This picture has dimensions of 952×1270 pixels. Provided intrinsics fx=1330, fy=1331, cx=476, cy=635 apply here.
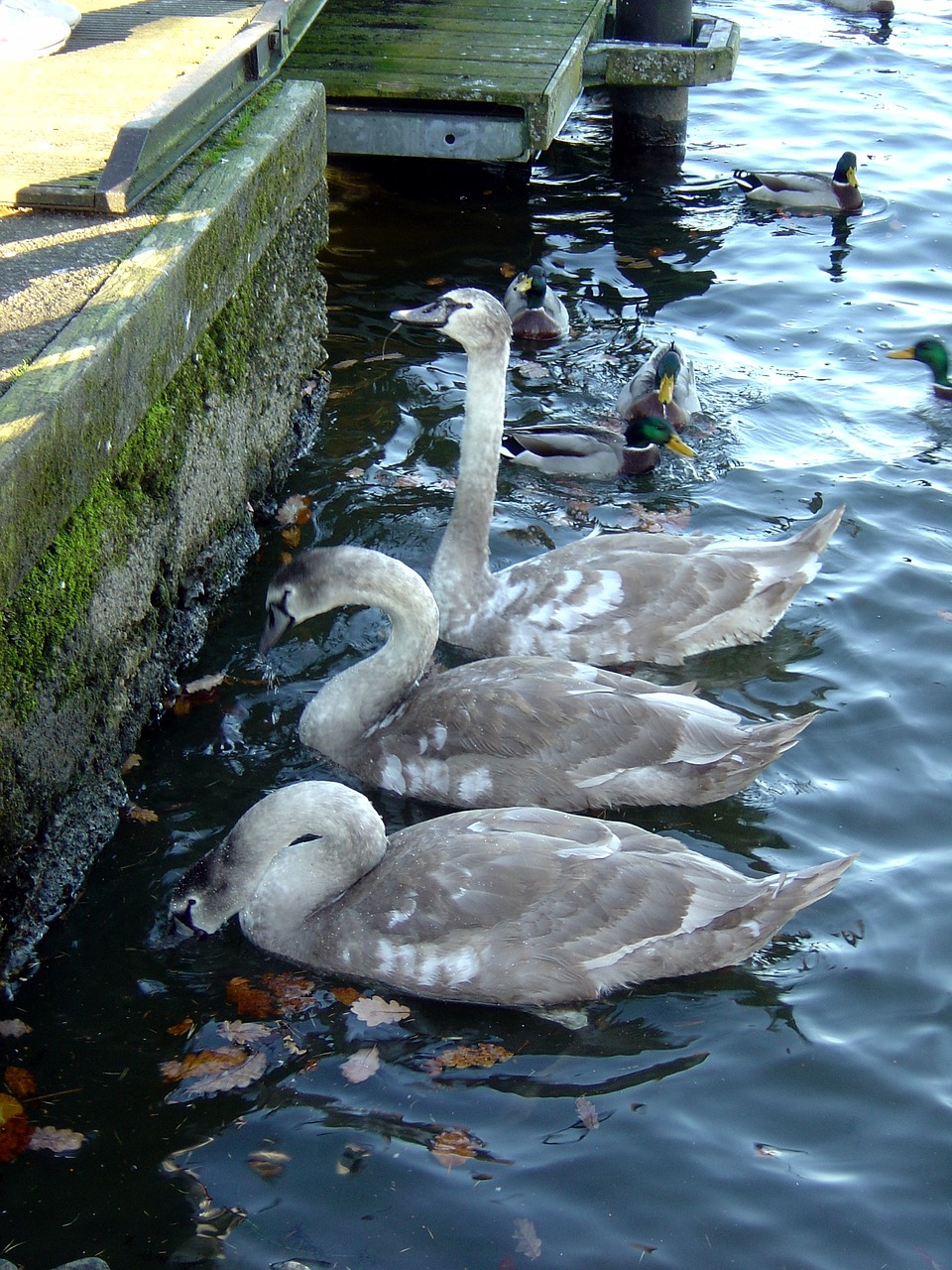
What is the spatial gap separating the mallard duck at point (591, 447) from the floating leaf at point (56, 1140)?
5.01m

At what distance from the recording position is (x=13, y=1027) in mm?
4305

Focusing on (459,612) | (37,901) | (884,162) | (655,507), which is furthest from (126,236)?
(884,162)

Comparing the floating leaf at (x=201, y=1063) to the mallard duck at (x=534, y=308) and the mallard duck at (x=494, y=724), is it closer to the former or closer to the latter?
the mallard duck at (x=494, y=724)

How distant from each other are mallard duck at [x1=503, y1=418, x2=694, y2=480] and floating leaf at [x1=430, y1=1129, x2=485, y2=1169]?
15.4 feet

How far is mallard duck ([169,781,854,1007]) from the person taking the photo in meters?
4.53

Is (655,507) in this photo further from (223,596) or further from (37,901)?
(37,901)

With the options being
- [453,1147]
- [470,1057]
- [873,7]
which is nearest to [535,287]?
[470,1057]

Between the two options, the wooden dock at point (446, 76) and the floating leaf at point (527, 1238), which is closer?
the floating leaf at point (527, 1238)

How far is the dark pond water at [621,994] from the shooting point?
386cm

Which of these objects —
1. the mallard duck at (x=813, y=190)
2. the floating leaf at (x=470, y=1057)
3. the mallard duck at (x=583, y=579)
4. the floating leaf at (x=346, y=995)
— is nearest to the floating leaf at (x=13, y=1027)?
the floating leaf at (x=346, y=995)

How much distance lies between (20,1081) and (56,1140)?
0.86 ft

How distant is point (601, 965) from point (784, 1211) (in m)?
0.97

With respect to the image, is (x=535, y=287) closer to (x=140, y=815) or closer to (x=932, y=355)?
(x=932, y=355)

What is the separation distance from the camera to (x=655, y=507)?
782cm
